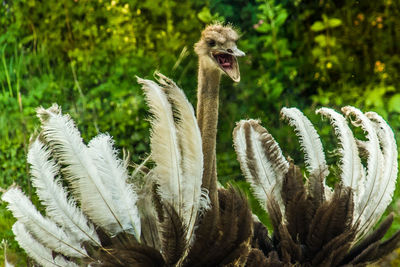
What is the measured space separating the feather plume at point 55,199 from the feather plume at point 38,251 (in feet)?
0.34

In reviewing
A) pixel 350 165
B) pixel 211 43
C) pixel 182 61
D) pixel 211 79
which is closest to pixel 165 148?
pixel 211 79

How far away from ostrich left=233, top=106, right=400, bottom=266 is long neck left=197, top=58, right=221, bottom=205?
28 centimetres

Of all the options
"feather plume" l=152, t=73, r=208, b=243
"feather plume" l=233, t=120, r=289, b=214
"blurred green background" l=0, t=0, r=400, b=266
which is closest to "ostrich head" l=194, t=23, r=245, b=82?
"feather plume" l=152, t=73, r=208, b=243

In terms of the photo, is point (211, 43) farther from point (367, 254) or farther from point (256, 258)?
point (367, 254)

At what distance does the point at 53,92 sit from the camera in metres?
5.39

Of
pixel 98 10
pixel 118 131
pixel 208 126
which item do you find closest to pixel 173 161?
pixel 208 126

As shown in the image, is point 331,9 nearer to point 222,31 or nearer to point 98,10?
point 98,10

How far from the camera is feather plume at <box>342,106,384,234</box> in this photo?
2822mm

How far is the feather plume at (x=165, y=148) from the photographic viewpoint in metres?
2.40

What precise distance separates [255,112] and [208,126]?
9.02 ft

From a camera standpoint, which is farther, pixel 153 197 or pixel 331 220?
pixel 331 220

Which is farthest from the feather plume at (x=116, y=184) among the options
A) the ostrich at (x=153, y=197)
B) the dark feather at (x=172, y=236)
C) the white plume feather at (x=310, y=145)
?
the white plume feather at (x=310, y=145)

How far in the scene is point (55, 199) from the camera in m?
2.54

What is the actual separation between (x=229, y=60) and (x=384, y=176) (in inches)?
33.1
